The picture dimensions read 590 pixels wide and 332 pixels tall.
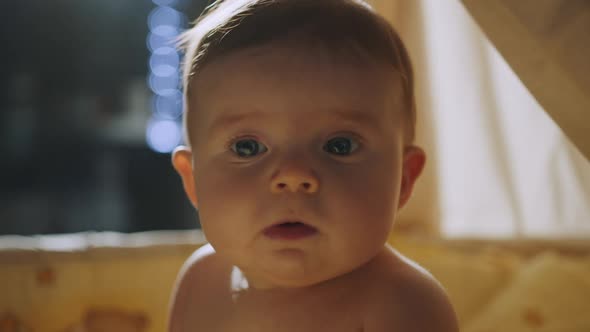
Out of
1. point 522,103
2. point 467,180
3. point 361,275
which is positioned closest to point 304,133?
point 361,275

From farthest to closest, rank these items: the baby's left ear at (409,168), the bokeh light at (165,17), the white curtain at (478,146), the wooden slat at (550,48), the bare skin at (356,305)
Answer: the bokeh light at (165,17) → the white curtain at (478,146) → the baby's left ear at (409,168) → the bare skin at (356,305) → the wooden slat at (550,48)

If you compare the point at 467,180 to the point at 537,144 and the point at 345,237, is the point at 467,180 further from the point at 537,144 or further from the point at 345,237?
the point at 345,237

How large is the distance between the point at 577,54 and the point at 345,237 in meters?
0.25

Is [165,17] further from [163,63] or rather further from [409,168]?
[409,168]

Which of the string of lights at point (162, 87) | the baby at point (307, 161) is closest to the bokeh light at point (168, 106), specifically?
the string of lights at point (162, 87)

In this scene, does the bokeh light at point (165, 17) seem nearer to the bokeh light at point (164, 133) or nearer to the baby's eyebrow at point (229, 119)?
the bokeh light at point (164, 133)

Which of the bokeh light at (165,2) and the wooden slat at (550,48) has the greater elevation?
the bokeh light at (165,2)

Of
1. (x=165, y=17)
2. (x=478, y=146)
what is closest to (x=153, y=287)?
(x=478, y=146)

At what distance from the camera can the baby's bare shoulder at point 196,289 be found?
853 millimetres

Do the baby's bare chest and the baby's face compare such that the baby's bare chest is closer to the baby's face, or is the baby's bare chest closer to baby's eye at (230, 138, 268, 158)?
the baby's face

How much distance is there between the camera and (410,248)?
1.42 metres

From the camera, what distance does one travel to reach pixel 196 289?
883 millimetres

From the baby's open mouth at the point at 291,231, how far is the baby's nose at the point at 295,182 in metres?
0.03

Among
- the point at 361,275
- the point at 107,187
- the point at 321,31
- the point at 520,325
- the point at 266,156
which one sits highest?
the point at 107,187
